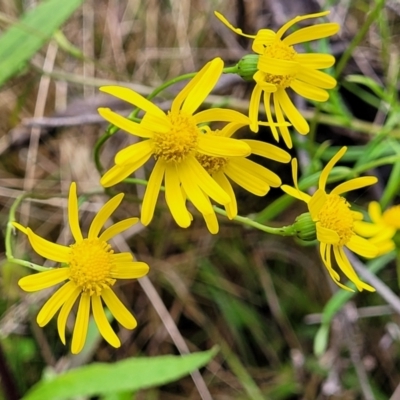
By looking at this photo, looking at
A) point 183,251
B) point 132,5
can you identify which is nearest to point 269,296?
point 183,251

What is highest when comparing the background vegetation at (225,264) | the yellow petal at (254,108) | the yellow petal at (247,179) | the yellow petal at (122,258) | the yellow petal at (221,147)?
the yellow petal at (254,108)

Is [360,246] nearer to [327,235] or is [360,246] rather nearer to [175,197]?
[327,235]

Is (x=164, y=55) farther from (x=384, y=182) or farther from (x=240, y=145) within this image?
(x=240, y=145)

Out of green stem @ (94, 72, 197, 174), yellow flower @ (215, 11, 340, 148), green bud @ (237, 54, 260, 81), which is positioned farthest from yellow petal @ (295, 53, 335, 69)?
green stem @ (94, 72, 197, 174)

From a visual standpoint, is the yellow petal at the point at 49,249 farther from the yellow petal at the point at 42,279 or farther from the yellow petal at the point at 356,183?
the yellow petal at the point at 356,183

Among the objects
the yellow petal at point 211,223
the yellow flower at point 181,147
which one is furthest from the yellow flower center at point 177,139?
the yellow petal at point 211,223

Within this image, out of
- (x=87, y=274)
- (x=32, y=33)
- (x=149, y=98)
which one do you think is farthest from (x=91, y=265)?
(x=32, y=33)

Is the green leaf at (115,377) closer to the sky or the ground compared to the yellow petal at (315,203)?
closer to the ground
